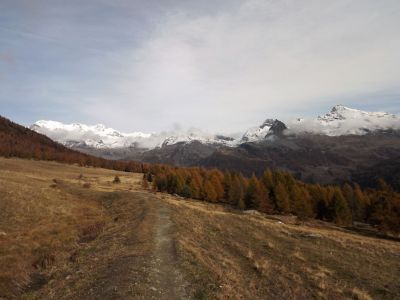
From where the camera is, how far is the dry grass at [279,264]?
24297mm

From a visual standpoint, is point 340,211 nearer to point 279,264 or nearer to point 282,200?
point 282,200

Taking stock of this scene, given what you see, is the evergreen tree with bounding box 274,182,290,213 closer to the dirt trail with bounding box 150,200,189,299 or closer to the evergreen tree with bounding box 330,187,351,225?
the evergreen tree with bounding box 330,187,351,225

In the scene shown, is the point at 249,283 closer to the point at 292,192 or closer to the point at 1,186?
the point at 1,186

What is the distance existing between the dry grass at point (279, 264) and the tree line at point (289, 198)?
5659cm

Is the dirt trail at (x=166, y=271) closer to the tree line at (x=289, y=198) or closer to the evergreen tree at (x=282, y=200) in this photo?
the evergreen tree at (x=282, y=200)

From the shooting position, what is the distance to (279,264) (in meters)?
30.8

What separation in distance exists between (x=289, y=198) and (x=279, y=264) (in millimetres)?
73656

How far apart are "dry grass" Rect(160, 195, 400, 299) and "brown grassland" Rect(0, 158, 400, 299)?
0.31 feet

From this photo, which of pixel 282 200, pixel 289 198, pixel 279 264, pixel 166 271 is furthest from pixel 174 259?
pixel 289 198

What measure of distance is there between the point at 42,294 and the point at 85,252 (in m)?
9.26

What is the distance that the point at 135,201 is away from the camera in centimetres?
5919

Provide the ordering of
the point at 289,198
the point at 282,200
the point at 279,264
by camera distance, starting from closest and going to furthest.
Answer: the point at 279,264
the point at 282,200
the point at 289,198

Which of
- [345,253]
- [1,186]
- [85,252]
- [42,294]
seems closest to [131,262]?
[42,294]

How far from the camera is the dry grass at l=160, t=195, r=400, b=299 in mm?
24297
